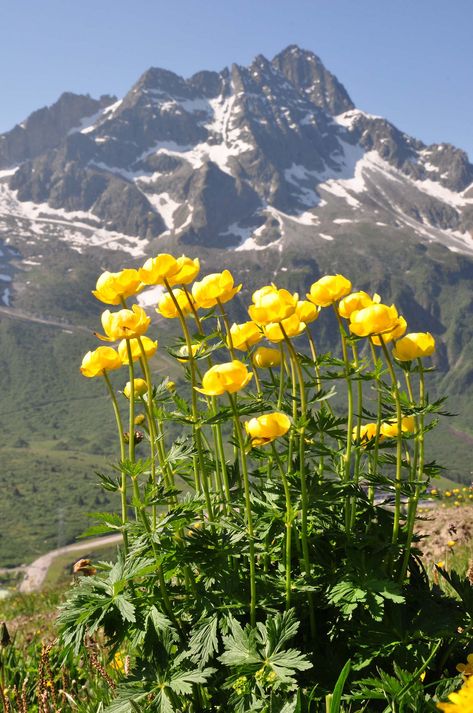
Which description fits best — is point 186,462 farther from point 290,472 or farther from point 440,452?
point 440,452

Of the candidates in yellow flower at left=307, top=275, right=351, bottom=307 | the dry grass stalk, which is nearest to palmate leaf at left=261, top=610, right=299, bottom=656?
the dry grass stalk

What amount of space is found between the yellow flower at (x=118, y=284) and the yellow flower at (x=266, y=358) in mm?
762

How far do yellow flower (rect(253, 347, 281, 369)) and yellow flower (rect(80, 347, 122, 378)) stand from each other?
76 centimetres

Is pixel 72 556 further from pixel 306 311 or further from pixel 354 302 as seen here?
pixel 354 302

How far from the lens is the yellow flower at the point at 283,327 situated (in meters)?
2.67

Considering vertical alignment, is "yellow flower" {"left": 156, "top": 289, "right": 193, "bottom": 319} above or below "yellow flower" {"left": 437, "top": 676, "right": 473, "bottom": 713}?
above

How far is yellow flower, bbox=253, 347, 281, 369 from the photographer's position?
3.21 m

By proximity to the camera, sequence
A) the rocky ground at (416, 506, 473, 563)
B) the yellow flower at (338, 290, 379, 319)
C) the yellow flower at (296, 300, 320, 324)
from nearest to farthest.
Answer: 1. the yellow flower at (338, 290, 379, 319)
2. the yellow flower at (296, 300, 320, 324)
3. the rocky ground at (416, 506, 473, 563)

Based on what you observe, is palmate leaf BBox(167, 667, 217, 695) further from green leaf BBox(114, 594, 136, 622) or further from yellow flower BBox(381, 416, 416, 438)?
yellow flower BBox(381, 416, 416, 438)

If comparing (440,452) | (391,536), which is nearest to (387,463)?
(391,536)

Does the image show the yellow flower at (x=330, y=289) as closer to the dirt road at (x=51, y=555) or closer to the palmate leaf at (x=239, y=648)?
the palmate leaf at (x=239, y=648)

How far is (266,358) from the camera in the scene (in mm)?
3229

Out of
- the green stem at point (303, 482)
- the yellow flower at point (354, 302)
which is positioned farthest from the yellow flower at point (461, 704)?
the yellow flower at point (354, 302)

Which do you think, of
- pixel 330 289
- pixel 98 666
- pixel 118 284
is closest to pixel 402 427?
pixel 330 289
